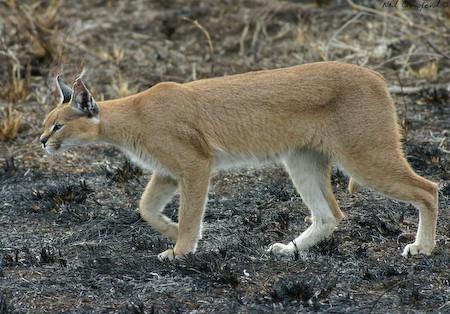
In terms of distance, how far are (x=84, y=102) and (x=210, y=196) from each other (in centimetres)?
209

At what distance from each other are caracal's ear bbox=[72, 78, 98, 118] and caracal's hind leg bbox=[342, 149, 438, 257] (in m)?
2.04

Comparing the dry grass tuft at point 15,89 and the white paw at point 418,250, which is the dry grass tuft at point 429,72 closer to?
the dry grass tuft at point 15,89

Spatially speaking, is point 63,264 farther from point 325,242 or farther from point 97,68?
point 97,68

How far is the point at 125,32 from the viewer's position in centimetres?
1389

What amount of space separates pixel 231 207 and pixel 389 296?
2.57 metres

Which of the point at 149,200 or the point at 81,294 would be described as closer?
the point at 81,294

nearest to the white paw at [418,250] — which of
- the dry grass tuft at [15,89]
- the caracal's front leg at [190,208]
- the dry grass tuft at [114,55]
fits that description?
the caracal's front leg at [190,208]

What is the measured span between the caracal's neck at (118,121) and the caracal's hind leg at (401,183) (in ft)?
5.77

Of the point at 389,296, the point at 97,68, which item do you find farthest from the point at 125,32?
the point at 389,296

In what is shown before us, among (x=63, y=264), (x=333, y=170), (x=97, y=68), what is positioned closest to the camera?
(x=63, y=264)

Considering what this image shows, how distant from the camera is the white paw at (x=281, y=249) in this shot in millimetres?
7130

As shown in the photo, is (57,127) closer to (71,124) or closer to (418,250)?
(71,124)

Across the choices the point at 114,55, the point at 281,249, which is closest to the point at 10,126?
the point at 114,55

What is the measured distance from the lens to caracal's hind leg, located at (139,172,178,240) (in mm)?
7535
